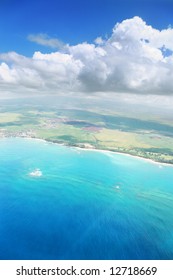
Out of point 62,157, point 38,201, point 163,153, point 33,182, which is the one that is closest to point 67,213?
point 38,201

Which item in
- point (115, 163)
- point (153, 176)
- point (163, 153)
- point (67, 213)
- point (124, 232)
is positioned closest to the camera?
point (124, 232)

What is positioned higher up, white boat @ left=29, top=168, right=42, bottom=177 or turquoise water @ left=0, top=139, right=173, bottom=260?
white boat @ left=29, top=168, right=42, bottom=177

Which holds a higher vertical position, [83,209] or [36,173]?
[36,173]

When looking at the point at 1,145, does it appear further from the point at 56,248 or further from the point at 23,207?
the point at 56,248

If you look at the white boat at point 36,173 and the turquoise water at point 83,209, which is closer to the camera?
the turquoise water at point 83,209

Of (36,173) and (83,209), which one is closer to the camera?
(83,209)

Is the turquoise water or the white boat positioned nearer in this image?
the turquoise water

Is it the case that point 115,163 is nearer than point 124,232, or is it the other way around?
point 124,232

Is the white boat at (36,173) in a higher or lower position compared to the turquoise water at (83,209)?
higher
